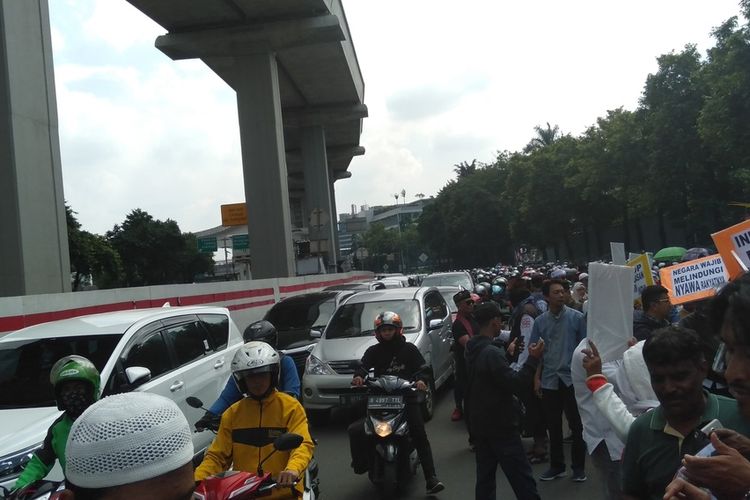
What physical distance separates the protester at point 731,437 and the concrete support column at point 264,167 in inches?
1038

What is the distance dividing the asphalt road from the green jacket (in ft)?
10.7

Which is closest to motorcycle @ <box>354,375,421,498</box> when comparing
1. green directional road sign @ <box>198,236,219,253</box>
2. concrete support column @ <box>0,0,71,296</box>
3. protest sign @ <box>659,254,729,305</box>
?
protest sign @ <box>659,254,729,305</box>

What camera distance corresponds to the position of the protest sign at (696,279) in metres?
6.08

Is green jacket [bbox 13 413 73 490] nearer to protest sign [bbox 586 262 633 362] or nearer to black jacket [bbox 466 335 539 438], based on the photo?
black jacket [bbox 466 335 539 438]

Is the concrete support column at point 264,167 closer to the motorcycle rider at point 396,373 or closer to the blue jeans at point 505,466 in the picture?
the motorcycle rider at point 396,373

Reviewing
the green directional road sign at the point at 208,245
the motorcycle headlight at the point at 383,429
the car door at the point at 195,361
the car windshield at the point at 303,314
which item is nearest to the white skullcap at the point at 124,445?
the motorcycle headlight at the point at 383,429

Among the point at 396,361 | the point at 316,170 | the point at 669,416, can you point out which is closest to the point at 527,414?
the point at 396,361

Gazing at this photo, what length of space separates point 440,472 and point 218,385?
101 inches

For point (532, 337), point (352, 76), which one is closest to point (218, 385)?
point (532, 337)

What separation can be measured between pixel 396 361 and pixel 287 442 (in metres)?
2.93

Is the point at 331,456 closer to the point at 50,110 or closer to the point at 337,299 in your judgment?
the point at 337,299

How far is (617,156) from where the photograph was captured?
44.4 meters

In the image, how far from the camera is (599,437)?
13.9 feet

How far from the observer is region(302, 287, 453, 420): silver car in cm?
967
